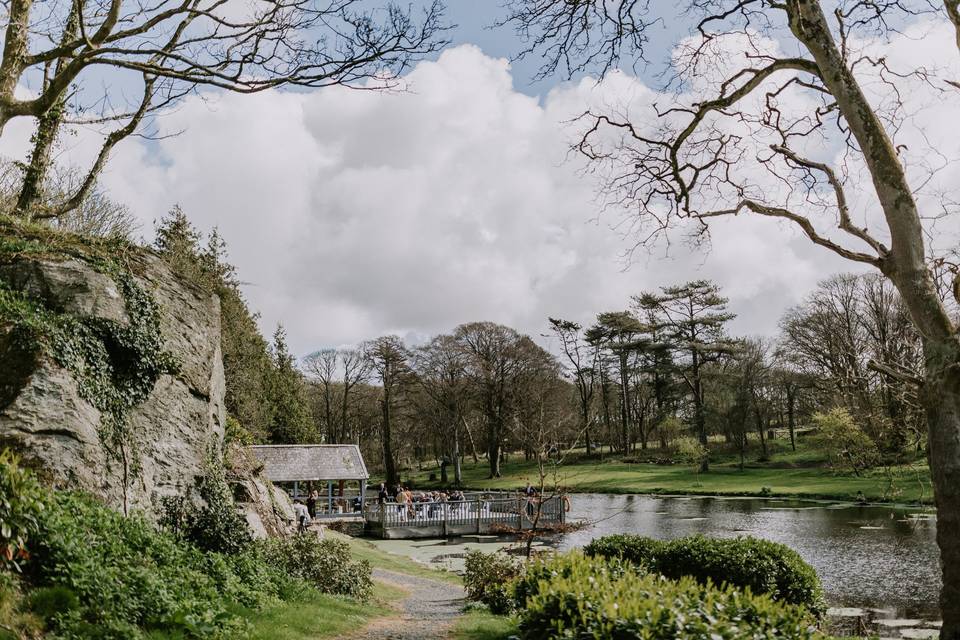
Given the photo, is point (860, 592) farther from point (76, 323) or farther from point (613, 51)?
point (76, 323)

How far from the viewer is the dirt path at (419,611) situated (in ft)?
29.9

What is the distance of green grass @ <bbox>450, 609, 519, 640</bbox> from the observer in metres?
8.82

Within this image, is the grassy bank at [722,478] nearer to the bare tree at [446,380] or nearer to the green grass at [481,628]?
the bare tree at [446,380]

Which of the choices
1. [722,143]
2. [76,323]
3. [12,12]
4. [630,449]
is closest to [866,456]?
[722,143]

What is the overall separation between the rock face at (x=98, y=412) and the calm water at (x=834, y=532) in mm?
12356

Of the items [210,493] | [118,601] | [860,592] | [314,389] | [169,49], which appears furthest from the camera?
[314,389]

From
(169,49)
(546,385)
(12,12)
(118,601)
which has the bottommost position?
(118,601)

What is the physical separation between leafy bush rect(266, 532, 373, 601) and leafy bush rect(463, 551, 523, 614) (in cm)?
215

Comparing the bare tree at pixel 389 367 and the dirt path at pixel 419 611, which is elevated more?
the bare tree at pixel 389 367

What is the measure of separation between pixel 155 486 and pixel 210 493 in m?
1.18

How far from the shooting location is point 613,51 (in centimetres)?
1069

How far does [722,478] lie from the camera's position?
46906 millimetres

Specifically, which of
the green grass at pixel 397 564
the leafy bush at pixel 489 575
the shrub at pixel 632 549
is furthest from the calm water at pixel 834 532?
the leafy bush at pixel 489 575

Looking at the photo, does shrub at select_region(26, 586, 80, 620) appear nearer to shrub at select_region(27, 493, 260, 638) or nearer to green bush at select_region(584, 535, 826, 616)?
shrub at select_region(27, 493, 260, 638)
